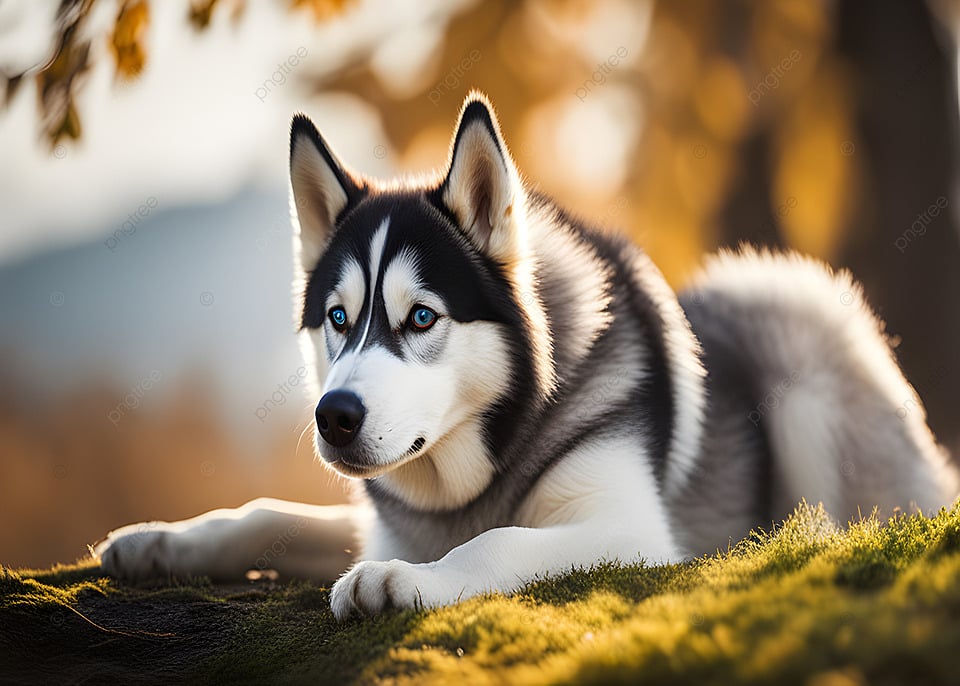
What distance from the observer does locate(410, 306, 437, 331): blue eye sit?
317 cm

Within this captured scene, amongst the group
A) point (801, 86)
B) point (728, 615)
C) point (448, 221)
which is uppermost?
point (801, 86)

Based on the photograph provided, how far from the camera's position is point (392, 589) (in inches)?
103

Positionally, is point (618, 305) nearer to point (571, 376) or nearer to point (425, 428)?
point (571, 376)

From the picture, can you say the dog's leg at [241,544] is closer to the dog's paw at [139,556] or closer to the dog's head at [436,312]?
the dog's paw at [139,556]

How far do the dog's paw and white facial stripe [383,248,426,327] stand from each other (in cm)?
149

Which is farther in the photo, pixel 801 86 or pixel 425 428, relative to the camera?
pixel 801 86

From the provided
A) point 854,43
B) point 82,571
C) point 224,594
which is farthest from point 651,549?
point 854,43

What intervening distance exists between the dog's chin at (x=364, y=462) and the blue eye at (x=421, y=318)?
15.7 inches

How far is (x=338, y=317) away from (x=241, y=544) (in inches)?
47.0

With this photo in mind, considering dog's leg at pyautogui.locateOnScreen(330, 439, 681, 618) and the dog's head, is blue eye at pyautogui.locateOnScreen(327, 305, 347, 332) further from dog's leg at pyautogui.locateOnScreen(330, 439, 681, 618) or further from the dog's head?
dog's leg at pyautogui.locateOnScreen(330, 439, 681, 618)

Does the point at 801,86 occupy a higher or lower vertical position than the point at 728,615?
higher

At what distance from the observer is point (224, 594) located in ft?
11.6

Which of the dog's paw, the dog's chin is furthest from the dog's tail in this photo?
the dog's paw

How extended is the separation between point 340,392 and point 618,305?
55.5 inches
